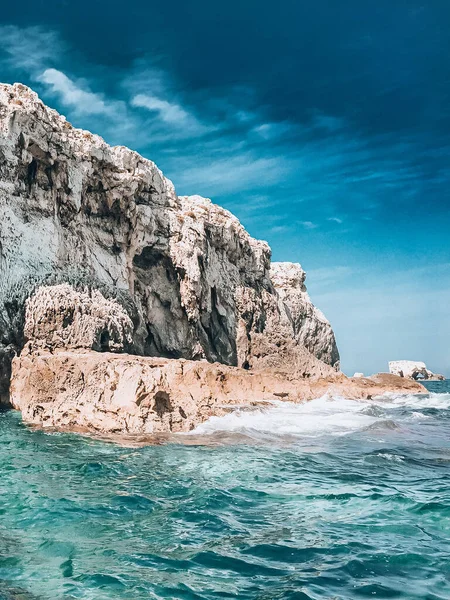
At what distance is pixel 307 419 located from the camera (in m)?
23.6

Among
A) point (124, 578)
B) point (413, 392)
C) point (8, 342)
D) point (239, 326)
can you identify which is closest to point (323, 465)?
point (124, 578)

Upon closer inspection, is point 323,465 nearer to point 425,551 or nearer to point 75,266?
point 425,551

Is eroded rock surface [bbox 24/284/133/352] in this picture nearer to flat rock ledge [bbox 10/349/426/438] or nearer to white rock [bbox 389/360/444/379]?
flat rock ledge [bbox 10/349/426/438]

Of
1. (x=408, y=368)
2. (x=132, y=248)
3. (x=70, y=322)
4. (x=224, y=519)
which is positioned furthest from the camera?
(x=408, y=368)

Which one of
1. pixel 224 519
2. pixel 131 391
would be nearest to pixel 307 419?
pixel 131 391

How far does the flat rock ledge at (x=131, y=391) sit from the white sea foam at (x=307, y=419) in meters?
0.82

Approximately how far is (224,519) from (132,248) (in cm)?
3695

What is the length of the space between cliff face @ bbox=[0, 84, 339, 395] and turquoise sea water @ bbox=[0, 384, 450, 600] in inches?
754

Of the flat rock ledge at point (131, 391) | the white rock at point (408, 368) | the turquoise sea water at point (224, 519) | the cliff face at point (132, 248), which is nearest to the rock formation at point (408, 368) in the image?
the white rock at point (408, 368)

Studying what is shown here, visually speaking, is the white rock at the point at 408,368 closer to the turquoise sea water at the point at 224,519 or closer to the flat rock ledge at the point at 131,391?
the flat rock ledge at the point at 131,391

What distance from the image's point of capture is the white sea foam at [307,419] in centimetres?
2003

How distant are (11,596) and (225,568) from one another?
282 cm

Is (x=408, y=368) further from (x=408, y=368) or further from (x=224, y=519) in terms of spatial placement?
(x=224, y=519)

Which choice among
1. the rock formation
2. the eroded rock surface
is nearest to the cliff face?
the eroded rock surface
